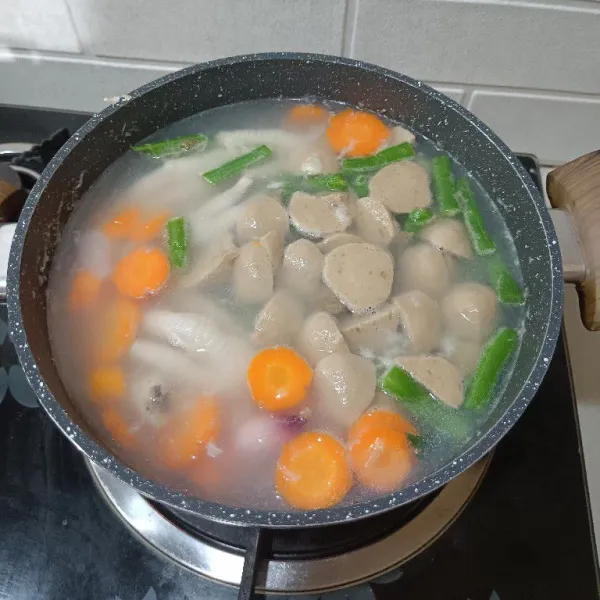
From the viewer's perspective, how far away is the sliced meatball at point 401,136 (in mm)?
1183

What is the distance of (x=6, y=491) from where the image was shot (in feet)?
3.41

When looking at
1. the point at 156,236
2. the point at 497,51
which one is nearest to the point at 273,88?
the point at 156,236

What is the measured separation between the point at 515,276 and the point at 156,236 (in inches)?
25.0

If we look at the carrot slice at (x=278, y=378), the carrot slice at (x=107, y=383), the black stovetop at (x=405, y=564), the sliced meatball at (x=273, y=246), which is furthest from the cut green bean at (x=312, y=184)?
the black stovetop at (x=405, y=564)

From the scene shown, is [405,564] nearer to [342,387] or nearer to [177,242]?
[342,387]

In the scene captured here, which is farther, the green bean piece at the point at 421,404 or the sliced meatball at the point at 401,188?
the sliced meatball at the point at 401,188

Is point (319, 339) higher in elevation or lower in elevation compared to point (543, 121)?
lower

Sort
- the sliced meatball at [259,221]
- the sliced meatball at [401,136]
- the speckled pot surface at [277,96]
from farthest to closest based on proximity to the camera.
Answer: the sliced meatball at [401,136], the sliced meatball at [259,221], the speckled pot surface at [277,96]

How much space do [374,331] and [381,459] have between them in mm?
205

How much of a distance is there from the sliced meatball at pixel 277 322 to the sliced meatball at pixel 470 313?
25 centimetres

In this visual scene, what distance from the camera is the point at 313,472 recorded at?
34.8 inches

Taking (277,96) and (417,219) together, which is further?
(277,96)

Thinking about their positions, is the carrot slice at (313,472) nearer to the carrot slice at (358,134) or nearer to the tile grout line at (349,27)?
the carrot slice at (358,134)

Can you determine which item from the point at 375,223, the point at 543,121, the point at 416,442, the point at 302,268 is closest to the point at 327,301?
the point at 302,268
